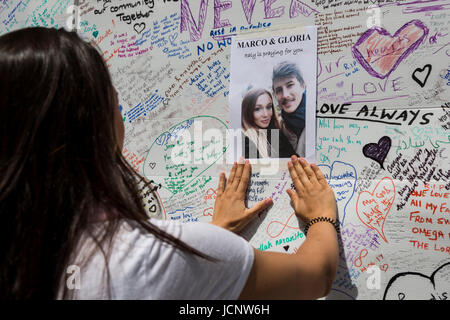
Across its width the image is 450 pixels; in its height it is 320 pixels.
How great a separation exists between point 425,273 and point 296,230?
1.14 feet

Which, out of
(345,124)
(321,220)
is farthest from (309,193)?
(345,124)

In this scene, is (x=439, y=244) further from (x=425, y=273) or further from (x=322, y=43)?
(x=322, y=43)

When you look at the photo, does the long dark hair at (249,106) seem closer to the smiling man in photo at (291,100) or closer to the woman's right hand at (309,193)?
Result: the smiling man in photo at (291,100)

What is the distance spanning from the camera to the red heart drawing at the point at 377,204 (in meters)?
1.15

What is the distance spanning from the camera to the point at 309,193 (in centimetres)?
119

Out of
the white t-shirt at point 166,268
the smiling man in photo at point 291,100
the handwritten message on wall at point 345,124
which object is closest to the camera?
the white t-shirt at point 166,268

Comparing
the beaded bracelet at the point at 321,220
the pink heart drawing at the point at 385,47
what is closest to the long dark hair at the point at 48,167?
the beaded bracelet at the point at 321,220

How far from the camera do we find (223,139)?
1.34m

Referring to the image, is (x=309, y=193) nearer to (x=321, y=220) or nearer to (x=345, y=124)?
(x=321, y=220)

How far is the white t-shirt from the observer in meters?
0.67

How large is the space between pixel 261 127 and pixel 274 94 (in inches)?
4.2

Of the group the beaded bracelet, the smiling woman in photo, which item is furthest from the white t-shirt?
the smiling woman in photo

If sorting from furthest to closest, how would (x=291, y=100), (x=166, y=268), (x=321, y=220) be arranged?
(x=291, y=100) → (x=321, y=220) → (x=166, y=268)

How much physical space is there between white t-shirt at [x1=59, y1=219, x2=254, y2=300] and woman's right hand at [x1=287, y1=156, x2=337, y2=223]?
0.45 metres
